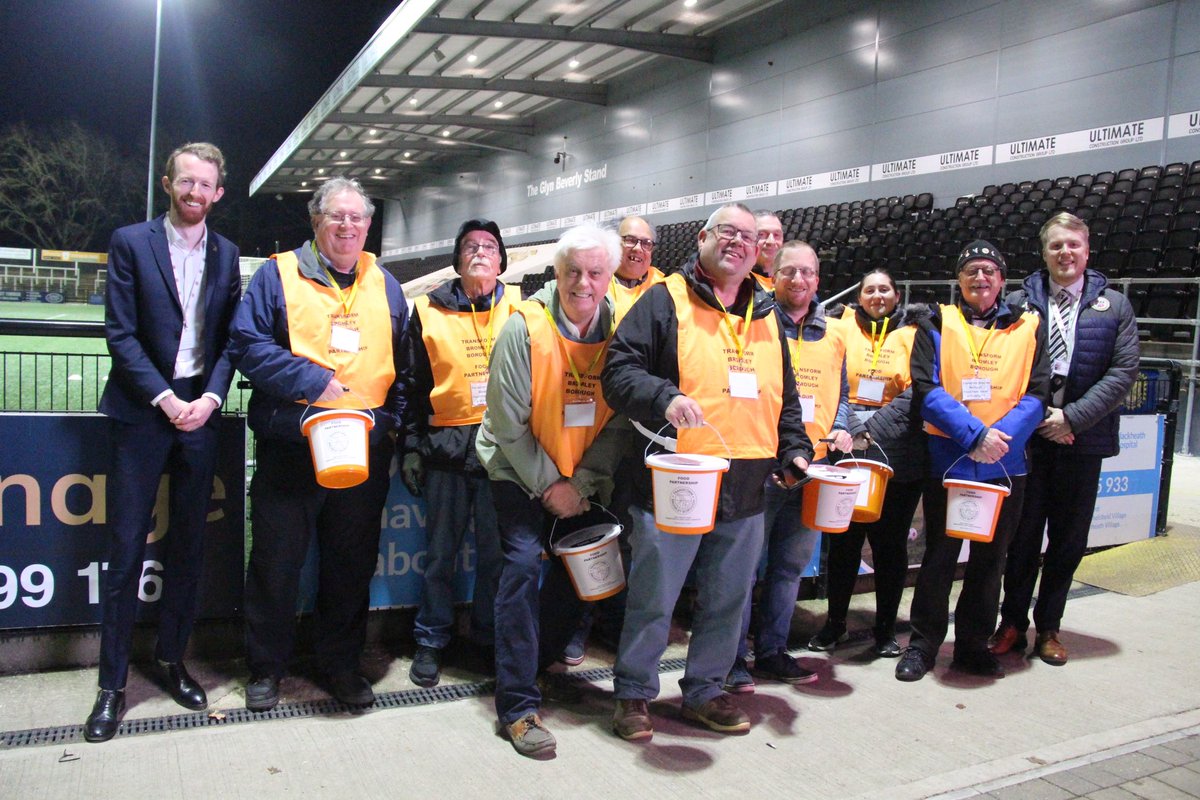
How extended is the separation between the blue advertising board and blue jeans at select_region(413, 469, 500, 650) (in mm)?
1059

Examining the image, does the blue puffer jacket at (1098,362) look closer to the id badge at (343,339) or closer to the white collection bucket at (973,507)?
the white collection bucket at (973,507)

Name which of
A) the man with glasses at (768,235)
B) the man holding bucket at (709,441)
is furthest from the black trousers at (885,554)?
the man with glasses at (768,235)

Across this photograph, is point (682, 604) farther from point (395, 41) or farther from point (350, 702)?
point (395, 41)

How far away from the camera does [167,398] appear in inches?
112

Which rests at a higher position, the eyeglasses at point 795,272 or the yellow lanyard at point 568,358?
the eyeglasses at point 795,272

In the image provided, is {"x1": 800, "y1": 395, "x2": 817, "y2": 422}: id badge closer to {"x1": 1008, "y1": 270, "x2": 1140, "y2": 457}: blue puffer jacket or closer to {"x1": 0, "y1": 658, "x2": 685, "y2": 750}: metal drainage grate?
{"x1": 1008, "y1": 270, "x2": 1140, "y2": 457}: blue puffer jacket

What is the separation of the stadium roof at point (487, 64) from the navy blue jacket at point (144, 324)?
16339mm

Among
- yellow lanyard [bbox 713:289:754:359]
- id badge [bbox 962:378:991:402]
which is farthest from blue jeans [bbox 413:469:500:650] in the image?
id badge [bbox 962:378:991:402]

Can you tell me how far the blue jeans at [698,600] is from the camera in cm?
297

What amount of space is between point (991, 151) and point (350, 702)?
14759 millimetres

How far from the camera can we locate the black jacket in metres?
2.76

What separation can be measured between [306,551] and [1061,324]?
11.4ft

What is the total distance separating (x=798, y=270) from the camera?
143 inches

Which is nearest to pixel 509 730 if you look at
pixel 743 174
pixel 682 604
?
pixel 682 604
